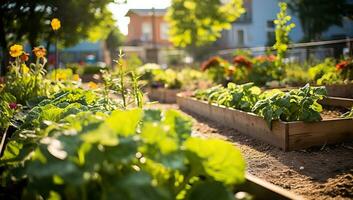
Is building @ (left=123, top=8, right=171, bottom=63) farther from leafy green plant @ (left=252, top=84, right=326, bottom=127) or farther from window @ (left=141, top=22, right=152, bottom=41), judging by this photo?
leafy green plant @ (left=252, top=84, right=326, bottom=127)

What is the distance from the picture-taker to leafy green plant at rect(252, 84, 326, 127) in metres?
3.65

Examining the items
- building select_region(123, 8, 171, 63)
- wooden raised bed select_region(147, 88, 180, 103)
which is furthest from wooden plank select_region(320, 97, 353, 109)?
building select_region(123, 8, 171, 63)

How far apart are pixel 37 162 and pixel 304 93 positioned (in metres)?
2.84

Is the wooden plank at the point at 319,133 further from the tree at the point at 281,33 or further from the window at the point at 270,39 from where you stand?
the window at the point at 270,39

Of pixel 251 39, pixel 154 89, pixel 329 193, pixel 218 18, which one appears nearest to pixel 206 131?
pixel 329 193

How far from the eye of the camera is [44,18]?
9.45m

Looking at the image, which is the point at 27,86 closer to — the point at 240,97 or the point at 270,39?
the point at 240,97

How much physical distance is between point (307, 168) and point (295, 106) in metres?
0.82

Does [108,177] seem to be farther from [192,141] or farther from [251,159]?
[251,159]

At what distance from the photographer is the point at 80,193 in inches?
61.1

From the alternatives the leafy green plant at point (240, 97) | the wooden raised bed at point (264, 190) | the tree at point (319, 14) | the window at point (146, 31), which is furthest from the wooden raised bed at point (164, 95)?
the window at point (146, 31)

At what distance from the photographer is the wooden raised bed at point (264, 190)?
1985 millimetres

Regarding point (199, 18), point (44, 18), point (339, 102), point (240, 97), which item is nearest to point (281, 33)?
point (339, 102)

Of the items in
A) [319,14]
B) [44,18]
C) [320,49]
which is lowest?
[320,49]
